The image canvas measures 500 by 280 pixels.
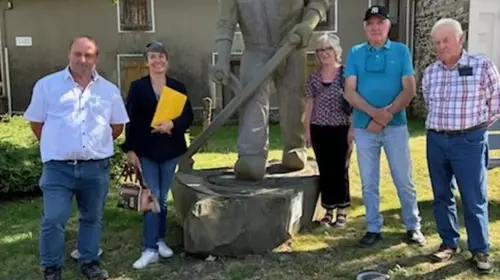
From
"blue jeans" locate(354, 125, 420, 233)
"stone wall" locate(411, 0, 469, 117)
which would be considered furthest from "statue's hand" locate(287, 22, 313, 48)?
"stone wall" locate(411, 0, 469, 117)

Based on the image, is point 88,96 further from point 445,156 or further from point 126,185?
point 445,156

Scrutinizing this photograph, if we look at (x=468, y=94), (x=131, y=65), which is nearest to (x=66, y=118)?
(x=468, y=94)

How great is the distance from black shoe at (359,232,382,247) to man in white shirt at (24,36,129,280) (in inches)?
71.6

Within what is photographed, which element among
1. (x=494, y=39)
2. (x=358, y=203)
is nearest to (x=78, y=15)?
(x=494, y=39)

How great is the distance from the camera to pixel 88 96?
11.1ft

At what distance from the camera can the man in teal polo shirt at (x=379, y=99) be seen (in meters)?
3.78

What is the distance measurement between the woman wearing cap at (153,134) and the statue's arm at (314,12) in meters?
1.11

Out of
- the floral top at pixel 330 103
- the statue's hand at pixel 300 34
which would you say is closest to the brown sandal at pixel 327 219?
the floral top at pixel 330 103

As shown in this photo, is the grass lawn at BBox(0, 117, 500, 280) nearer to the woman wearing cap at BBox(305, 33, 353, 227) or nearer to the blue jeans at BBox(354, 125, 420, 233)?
the blue jeans at BBox(354, 125, 420, 233)

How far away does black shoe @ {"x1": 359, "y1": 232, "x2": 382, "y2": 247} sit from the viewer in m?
4.11

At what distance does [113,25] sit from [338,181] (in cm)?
988

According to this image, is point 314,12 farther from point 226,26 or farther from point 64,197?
point 64,197

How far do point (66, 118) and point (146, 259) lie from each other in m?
1.12

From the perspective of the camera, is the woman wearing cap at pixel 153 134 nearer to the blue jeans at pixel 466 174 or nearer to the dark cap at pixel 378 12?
the dark cap at pixel 378 12
